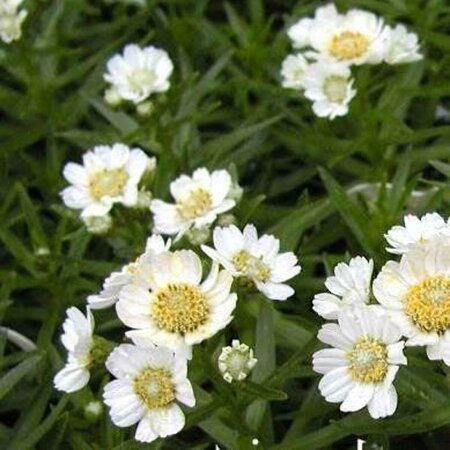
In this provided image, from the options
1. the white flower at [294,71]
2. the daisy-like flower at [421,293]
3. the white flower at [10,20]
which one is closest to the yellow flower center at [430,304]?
the daisy-like flower at [421,293]

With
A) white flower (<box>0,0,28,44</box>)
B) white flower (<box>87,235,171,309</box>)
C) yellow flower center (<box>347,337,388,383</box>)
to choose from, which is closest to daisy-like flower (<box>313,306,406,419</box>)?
yellow flower center (<box>347,337,388,383</box>)

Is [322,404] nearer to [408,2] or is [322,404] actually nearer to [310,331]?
[310,331]

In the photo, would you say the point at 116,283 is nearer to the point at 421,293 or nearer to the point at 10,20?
the point at 421,293

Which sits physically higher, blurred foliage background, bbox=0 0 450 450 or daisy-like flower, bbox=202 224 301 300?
daisy-like flower, bbox=202 224 301 300

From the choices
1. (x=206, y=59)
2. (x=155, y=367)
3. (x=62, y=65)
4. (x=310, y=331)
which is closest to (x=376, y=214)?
(x=310, y=331)

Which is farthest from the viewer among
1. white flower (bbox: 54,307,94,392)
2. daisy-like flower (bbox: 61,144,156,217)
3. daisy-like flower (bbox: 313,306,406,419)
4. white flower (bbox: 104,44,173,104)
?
white flower (bbox: 104,44,173,104)

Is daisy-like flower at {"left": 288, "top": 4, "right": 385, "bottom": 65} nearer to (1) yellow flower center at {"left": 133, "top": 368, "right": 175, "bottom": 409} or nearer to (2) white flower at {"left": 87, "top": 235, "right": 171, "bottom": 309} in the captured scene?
(2) white flower at {"left": 87, "top": 235, "right": 171, "bottom": 309}

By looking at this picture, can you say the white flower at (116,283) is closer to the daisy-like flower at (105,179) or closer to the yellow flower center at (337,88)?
the daisy-like flower at (105,179)

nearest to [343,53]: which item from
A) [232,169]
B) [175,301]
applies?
[232,169]

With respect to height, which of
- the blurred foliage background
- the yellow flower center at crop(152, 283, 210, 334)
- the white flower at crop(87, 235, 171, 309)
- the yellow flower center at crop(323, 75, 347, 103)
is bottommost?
the blurred foliage background
